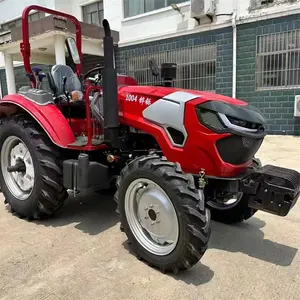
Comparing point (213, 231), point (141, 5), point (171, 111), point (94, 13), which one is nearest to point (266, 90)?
point (141, 5)

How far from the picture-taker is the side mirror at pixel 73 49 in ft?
12.3

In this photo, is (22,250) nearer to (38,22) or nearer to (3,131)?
(3,131)

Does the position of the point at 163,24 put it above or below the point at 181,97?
above

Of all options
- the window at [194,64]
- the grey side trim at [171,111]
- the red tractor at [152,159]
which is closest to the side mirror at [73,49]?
the red tractor at [152,159]

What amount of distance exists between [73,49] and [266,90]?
6989 mm

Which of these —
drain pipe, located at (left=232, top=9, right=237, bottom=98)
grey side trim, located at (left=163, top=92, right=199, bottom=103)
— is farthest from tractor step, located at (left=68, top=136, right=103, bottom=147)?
drain pipe, located at (left=232, top=9, right=237, bottom=98)

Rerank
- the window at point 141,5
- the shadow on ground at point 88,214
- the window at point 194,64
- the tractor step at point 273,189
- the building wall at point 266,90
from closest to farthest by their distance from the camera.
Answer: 1. the tractor step at point 273,189
2. the shadow on ground at point 88,214
3. the building wall at point 266,90
4. the window at point 194,64
5. the window at point 141,5

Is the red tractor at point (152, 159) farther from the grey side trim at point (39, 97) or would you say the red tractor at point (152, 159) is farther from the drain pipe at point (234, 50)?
the drain pipe at point (234, 50)

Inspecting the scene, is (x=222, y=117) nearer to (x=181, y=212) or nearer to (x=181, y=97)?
(x=181, y=97)

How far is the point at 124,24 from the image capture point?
12.3m

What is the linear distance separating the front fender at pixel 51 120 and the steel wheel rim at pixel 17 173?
406mm

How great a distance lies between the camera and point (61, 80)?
3.72 metres

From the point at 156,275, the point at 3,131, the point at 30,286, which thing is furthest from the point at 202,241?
the point at 3,131

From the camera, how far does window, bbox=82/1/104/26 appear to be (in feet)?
45.1
